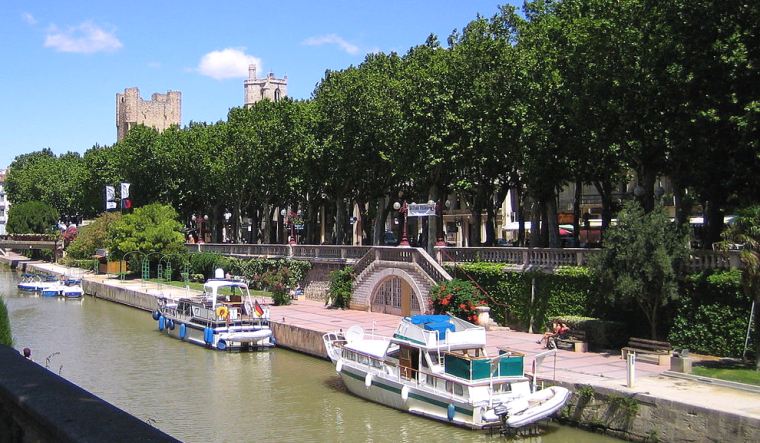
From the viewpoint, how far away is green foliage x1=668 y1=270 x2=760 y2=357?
96.1 ft

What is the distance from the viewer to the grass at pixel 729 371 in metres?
25.4

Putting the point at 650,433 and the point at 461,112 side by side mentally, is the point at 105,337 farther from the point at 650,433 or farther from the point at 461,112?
the point at 650,433

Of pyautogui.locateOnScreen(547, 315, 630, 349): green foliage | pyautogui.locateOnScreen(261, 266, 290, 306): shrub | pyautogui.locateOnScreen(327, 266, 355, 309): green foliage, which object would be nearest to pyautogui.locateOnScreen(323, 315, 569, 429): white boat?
pyautogui.locateOnScreen(547, 315, 630, 349): green foliage

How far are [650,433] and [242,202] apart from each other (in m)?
60.9

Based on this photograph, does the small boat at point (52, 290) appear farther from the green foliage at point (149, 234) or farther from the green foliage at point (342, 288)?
the green foliage at point (342, 288)

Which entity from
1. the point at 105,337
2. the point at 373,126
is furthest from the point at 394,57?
the point at 105,337

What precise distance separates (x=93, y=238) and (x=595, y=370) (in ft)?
244

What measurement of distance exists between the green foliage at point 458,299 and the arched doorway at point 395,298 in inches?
159

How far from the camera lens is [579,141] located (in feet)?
131

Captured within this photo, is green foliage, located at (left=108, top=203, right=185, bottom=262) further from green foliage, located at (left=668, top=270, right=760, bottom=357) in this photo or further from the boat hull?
green foliage, located at (left=668, top=270, right=760, bottom=357)

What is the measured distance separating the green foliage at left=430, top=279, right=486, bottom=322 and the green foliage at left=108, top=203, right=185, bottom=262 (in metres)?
41.3

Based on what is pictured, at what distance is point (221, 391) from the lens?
32562 millimetres

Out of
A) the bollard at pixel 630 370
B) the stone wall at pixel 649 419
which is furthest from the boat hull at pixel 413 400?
the bollard at pixel 630 370

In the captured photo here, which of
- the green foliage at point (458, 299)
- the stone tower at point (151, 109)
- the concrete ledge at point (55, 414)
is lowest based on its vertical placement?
the green foliage at point (458, 299)
